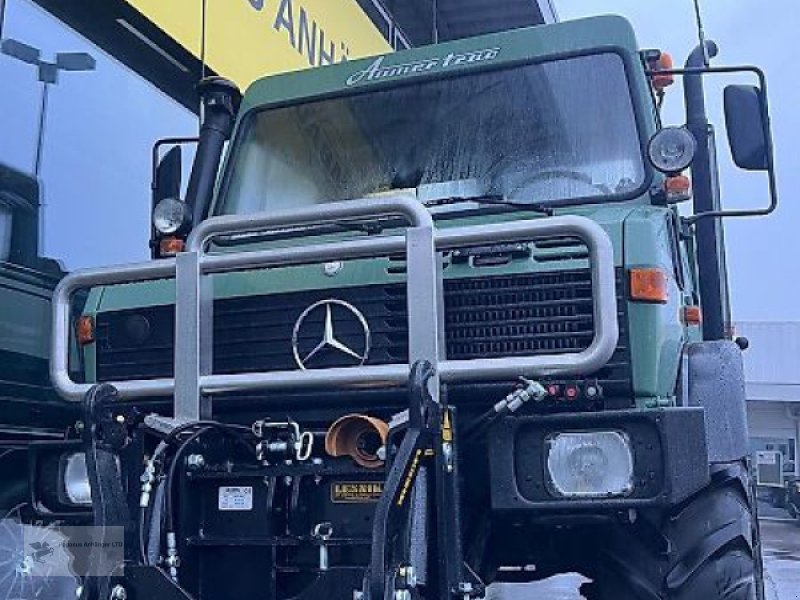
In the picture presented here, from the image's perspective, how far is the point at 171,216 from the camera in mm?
4133

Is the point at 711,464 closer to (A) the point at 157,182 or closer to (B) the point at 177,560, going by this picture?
(B) the point at 177,560

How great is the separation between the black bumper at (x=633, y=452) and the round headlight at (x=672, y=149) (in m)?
0.96

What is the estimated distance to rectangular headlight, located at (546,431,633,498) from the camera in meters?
2.77

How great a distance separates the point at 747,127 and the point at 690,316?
2.43ft

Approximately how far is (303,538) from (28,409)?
8.17 feet

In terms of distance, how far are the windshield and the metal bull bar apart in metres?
0.90

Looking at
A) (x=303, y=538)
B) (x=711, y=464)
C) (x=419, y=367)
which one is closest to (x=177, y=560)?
(x=303, y=538)

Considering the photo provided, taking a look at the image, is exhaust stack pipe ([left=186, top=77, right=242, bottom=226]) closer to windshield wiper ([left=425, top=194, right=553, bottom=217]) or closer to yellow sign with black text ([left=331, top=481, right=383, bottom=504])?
windshield wiper ([left=425, top=194, right=553, bottom=217])

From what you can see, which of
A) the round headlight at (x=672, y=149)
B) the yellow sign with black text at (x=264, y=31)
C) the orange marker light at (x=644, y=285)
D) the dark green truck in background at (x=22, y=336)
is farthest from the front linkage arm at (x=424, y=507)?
the yellow sign with black text at (x=264, y=31)

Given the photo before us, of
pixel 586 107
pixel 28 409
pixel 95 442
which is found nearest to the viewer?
pixel 95 442

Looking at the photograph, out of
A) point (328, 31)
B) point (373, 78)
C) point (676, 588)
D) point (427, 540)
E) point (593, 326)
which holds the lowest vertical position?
point (676, 588)

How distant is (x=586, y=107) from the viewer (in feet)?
12.6

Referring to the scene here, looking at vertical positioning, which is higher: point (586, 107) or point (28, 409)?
point (586, 107)

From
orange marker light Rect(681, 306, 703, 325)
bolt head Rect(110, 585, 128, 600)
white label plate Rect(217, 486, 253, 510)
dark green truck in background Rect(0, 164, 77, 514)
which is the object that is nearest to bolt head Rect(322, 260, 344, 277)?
white label plate Rect(217, 486, 253, 510)
